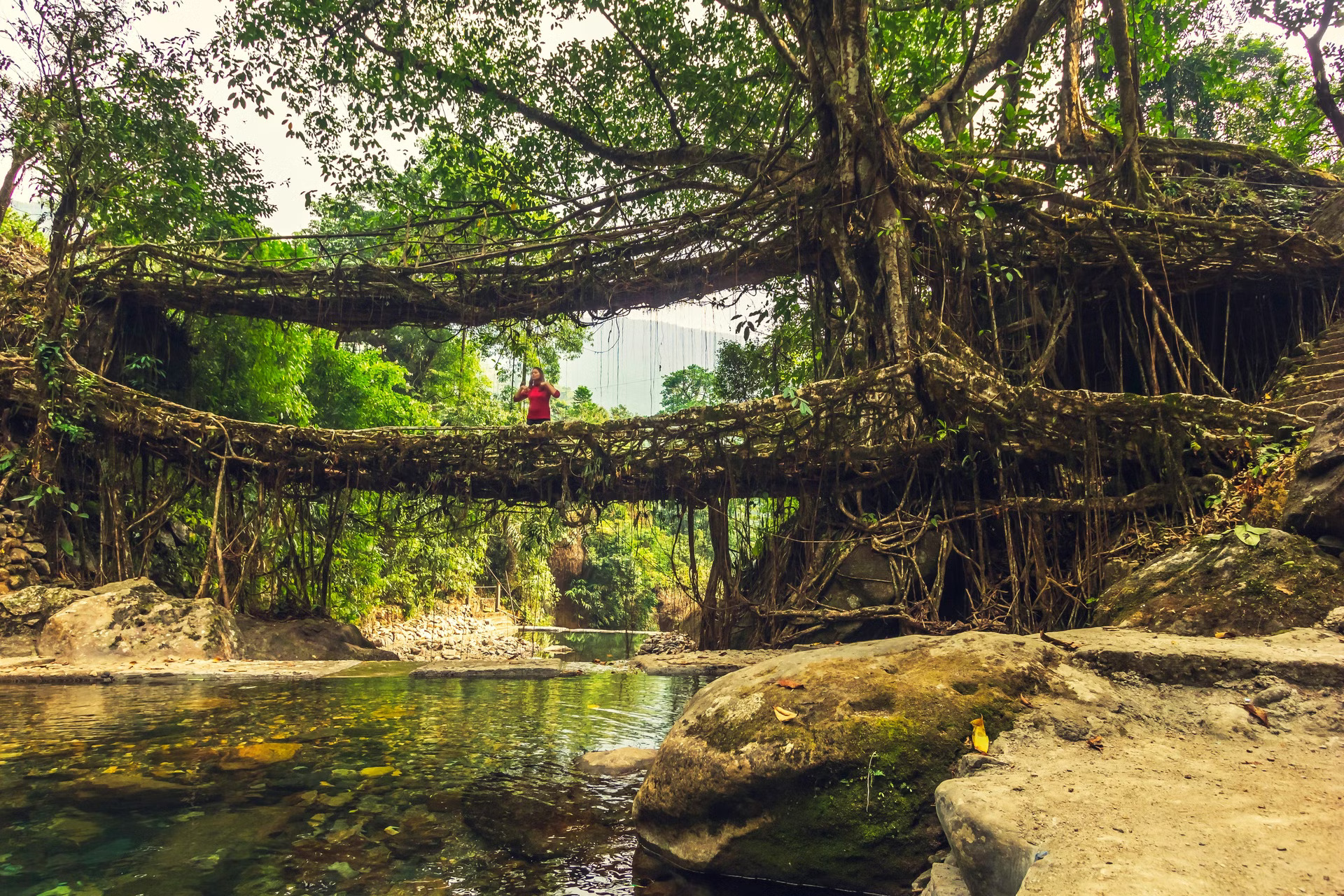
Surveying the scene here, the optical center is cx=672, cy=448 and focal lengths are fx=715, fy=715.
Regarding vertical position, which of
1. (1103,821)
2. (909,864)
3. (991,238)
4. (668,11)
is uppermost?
(668,11)

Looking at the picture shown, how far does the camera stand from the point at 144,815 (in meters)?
2.85

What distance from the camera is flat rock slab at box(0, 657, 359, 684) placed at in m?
5.53

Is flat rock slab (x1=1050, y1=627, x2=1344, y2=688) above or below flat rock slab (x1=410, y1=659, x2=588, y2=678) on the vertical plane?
above

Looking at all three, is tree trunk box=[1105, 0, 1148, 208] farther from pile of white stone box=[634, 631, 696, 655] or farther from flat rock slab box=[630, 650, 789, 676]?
pile of white stone box=[634, 631, 696, 655]

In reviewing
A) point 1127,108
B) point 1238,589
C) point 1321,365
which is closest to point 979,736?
point 1238,589

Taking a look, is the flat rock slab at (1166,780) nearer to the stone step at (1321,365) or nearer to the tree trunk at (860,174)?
the tree trunk at (860,174)

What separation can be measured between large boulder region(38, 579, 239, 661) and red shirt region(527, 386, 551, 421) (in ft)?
12.9

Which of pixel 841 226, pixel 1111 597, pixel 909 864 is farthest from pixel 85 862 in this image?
pixel 841 226

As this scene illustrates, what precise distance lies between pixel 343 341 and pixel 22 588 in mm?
9372

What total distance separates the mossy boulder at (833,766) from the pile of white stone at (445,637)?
9950mm

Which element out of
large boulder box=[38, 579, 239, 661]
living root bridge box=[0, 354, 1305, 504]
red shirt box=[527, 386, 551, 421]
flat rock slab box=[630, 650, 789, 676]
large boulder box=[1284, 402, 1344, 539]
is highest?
red shirt box=[527, 386, 551, 421]

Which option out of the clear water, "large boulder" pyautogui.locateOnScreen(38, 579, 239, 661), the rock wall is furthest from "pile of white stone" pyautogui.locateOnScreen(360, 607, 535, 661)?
the clear water

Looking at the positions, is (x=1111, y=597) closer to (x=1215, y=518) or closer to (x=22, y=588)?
(x=1215, y=518)

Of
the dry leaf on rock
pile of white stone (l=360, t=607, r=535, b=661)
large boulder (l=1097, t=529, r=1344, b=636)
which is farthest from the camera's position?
pile of white stone (l=360, t=607, r=535, b=661)
